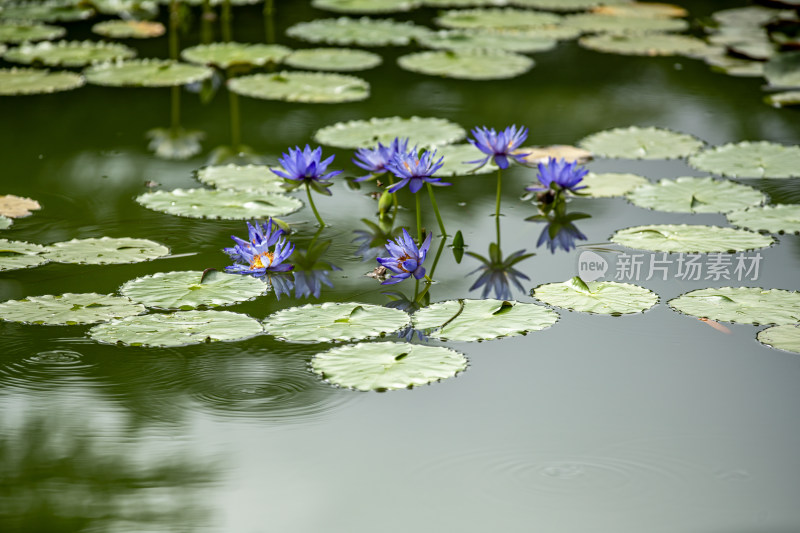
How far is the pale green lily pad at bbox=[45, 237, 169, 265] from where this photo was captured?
2361mm

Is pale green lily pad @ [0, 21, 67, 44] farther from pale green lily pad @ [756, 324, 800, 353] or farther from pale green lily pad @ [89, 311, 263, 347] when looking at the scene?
pale green lily pad @ [756, 324, 800, 353]

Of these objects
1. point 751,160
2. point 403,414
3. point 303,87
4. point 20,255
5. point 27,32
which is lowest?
point 403,414

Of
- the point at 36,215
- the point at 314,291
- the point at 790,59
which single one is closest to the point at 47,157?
the point at 36,215

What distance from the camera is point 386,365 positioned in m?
1.91

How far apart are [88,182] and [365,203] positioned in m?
0.82

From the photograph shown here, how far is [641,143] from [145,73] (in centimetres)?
191

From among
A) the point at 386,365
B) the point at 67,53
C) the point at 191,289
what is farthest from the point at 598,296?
the point at 67,53

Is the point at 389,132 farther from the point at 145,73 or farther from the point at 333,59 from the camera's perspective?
the point at 145,73

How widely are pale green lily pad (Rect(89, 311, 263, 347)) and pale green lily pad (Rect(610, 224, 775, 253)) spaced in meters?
0.98

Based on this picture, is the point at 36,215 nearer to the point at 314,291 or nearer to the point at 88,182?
the point at 88,182

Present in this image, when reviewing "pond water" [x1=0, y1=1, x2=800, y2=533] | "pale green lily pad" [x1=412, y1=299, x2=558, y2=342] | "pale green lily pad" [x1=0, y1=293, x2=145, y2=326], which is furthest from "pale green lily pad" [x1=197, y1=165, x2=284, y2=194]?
"pale green lily pad" [x1=412, y1=299, x2=558, y2=342]

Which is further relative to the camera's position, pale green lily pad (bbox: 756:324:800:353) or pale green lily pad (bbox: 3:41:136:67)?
pale green lily pad (bbox: 3:41:136:67)

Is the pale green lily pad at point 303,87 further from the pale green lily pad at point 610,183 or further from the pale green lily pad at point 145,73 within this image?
the pale green lily pad at point 610,183

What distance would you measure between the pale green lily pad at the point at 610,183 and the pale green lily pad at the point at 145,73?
67.5 inches
